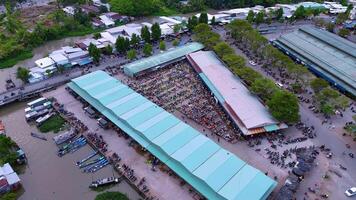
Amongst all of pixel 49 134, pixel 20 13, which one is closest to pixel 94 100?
pixel 49 134

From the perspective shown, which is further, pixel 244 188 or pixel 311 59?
pixel 311 59

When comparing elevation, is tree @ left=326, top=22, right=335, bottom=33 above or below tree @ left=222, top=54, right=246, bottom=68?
below

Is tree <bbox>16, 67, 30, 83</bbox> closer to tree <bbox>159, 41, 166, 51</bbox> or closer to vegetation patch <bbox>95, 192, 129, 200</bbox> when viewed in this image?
tree <bbox>159, 41, 166, 51</bbox>

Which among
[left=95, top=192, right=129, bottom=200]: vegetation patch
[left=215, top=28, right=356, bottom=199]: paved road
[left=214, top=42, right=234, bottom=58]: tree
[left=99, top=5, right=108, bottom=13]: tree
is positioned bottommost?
[left=215, top=28, right=356, bottom=199]: paved road

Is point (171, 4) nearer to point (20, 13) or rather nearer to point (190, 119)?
point (20, 13)

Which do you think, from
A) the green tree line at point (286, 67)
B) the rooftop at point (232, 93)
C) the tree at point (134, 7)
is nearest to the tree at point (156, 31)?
the rooftop at point (232, 93)

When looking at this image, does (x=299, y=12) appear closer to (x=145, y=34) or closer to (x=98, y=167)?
(x=145, y=34)

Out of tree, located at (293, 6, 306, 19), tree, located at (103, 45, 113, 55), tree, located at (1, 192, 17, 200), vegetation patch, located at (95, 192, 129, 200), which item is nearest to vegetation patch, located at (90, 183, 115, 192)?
vegetation patch, located at (95, 192, 129, 200)
